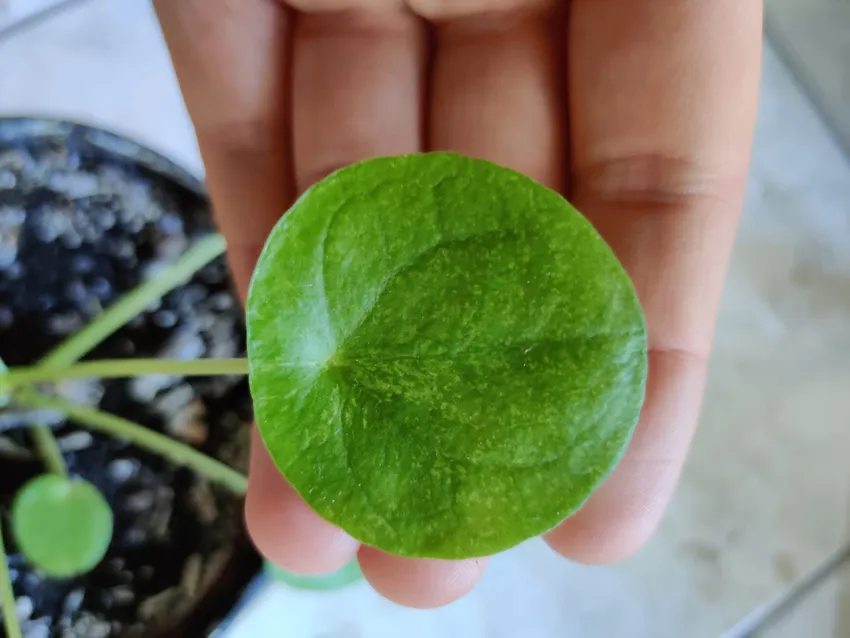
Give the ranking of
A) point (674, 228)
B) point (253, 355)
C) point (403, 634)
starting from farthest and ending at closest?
point (403, 634)
point (674, 228)
point (253, 355)

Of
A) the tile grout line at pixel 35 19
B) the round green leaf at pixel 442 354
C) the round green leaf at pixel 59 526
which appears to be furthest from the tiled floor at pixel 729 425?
the round green leaf at pixel 442 354

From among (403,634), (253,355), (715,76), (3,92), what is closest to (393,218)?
(253,355)

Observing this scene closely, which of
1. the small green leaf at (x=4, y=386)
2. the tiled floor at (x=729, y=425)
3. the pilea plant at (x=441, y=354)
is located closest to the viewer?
the pilea plant at (x=441, y=354)

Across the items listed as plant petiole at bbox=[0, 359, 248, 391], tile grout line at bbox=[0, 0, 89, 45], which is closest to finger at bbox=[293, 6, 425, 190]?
plant petiole at bbox=[0, 359, 248, 391]

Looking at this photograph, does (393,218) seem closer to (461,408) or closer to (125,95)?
(461,408)

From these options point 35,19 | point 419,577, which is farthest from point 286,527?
point 35,19

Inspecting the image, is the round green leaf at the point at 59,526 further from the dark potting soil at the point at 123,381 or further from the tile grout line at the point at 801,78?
the tile grout line at the point at 801,78
